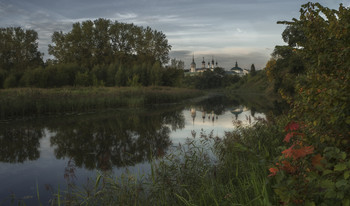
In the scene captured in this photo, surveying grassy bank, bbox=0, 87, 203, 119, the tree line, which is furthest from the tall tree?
grassy bank, bbox=0, 87, 203, 119

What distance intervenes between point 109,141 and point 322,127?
838 cm

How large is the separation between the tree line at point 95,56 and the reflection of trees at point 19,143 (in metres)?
19.9

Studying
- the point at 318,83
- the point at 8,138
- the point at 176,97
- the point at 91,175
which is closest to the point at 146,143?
the point at 91,175

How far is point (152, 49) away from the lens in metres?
45.4

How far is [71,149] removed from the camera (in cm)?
866

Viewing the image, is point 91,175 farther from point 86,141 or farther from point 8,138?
point 8,138

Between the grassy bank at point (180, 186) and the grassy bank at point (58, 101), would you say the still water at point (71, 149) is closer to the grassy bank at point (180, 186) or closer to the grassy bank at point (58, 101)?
the grassy bank at point (180, 186)

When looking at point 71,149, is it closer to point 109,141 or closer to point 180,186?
point 109,141

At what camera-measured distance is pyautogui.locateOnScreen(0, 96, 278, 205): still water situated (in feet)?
19.2

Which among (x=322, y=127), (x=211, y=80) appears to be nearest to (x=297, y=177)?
(x=322, y=127)

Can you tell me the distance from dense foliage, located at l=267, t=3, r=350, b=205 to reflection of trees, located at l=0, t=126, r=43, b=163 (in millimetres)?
7791

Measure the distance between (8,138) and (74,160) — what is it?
4.41 meters

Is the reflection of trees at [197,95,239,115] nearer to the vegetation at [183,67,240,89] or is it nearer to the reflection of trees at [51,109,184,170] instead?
the reflection of trees at [51,109,184,170]

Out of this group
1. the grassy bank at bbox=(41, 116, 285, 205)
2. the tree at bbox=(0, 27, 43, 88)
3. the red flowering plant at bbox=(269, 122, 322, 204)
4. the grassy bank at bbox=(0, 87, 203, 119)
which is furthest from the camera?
the tree at bbox=(0, 27, 43, 88)
